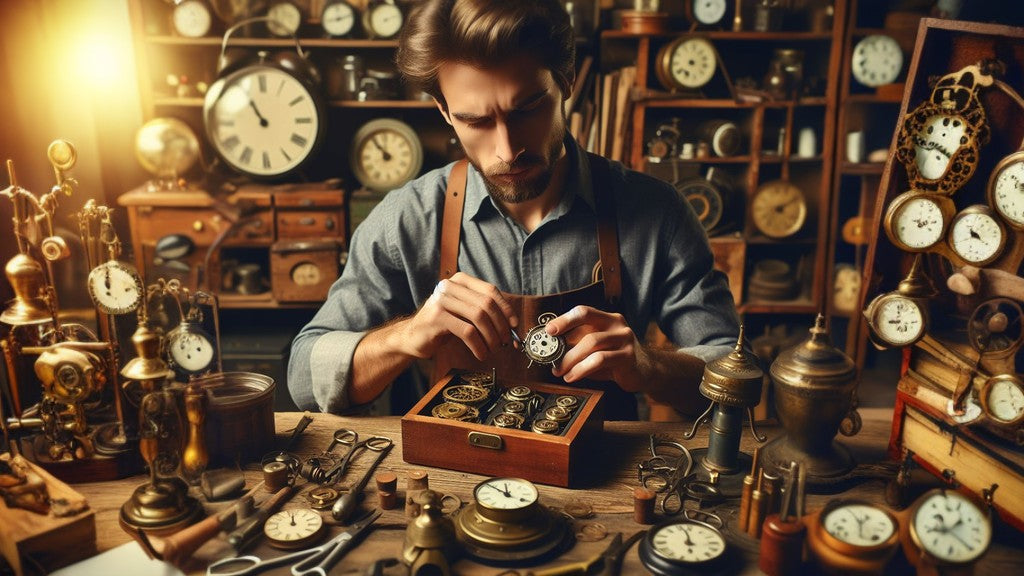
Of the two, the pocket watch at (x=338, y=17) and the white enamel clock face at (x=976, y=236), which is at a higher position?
the pocket watch at (x=338, y=17)

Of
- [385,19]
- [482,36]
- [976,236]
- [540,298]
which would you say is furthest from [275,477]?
[385,19]

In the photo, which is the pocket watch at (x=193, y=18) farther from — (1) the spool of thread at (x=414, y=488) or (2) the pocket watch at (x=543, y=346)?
(1) the spool of thread at (x=414, y=488)

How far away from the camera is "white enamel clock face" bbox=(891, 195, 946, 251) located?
1612mm

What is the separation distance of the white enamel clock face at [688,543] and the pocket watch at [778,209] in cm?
381

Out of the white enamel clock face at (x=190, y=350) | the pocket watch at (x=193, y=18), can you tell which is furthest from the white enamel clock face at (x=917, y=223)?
the pocket watch at (x=193, y=18)

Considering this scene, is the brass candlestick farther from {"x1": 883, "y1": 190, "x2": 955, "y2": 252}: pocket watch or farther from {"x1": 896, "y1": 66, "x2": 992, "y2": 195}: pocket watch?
{"x1": 896, "y1": 66, "x2": 992, "y2": 195}: pocket watch

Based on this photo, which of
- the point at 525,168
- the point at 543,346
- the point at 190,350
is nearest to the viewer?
the point at 190,350

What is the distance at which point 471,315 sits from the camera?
1839 mm

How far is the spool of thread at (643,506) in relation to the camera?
1490 millimetres

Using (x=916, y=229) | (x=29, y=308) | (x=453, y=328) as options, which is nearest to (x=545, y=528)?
(x=453, y=328)

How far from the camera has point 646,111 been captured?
5.09 metres

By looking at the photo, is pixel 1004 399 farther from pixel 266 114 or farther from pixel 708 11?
pixel 266 114

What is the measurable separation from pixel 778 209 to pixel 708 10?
55.9 inches

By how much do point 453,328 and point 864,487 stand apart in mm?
1062
